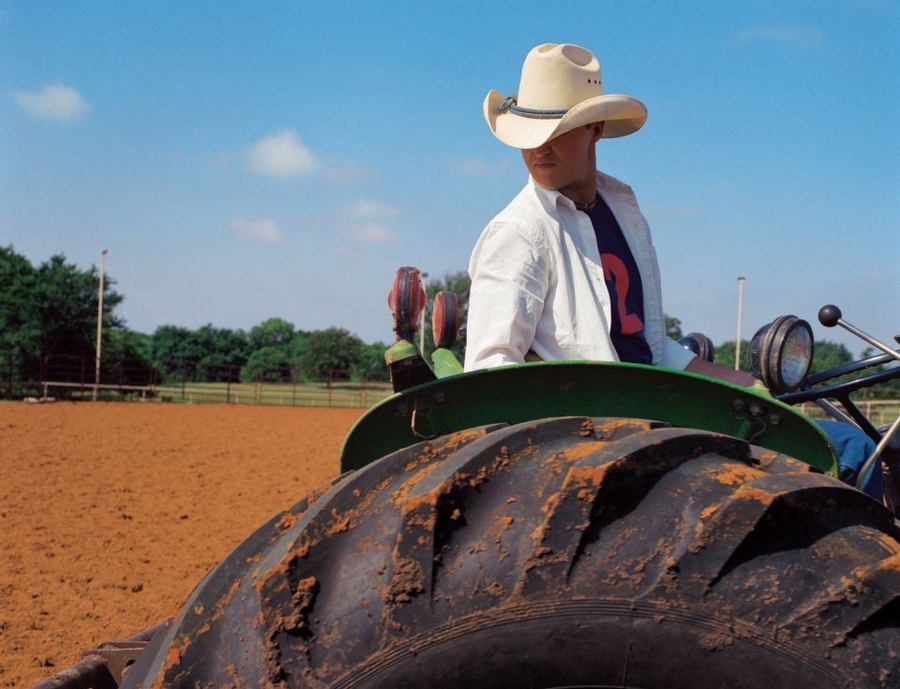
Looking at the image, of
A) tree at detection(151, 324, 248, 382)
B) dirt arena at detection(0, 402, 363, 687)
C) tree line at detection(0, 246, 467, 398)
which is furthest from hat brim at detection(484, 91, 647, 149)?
tree at detection(151, 324, 248, 382)

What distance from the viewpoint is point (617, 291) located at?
2143mm

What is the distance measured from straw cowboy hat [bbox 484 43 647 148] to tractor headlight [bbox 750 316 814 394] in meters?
0.64

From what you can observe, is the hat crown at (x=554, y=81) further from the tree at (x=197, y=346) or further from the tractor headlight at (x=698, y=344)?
the tree at (x=197, y=346)

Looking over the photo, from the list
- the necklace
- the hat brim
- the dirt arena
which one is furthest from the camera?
the dirt arena

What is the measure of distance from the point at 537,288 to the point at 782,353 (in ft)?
1.74

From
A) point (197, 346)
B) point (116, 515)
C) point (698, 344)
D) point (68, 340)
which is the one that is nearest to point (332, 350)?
point (197, 346)

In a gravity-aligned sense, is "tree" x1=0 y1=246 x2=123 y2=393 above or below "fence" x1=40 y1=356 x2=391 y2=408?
above

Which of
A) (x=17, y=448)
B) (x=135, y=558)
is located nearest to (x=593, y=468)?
(x=135, y=558)

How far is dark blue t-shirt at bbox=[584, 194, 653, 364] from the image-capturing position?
2078mm

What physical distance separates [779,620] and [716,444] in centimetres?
25

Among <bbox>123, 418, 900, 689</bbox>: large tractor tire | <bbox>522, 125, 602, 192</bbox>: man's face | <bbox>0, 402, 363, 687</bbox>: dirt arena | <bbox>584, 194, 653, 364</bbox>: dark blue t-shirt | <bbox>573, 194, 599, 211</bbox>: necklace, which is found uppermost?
<bbox>522, 125, 602, 192</bbox>: man's face

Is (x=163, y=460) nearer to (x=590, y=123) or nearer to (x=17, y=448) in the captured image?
(x=17, y=448)

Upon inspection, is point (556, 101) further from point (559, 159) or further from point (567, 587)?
point (567, 587)

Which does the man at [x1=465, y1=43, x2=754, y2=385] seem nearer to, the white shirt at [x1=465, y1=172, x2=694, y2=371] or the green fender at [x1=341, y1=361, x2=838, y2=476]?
the white shirt at [x1=465, y1=172, x2=694, y2=371]
